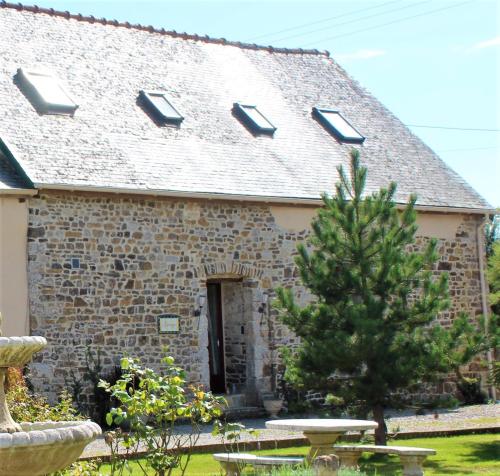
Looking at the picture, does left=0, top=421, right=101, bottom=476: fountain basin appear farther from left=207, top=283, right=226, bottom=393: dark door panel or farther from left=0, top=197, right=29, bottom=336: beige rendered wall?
left=207, top=283, right=226, bottom=393: dark door panel

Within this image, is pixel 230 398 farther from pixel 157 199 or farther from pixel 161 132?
pixel 161 132

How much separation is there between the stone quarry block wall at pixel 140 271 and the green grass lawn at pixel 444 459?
421 centimetres

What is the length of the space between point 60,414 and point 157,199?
24.8 feet

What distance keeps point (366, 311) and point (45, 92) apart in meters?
7.78

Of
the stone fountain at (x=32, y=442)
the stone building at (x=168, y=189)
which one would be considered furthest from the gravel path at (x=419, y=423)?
the stone fountain at (x=32, y=442)

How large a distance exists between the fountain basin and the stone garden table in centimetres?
320

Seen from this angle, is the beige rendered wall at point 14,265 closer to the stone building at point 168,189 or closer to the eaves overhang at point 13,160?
the stone building at point 168,189

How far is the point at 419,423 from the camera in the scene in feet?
53.0

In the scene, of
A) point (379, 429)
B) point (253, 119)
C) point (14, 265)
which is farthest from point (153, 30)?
point (379, 429)

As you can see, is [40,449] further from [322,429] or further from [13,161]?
[13,161]

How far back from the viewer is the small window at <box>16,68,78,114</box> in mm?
17562

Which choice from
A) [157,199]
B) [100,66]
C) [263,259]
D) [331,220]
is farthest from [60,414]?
[100,66]

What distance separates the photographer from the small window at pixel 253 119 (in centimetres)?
2034

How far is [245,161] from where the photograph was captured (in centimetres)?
1903
